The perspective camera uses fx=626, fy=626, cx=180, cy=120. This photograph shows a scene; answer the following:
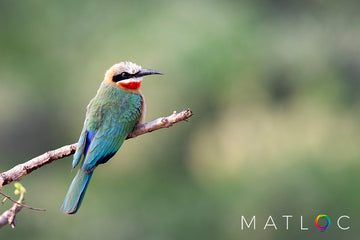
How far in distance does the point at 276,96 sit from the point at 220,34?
1.14 m

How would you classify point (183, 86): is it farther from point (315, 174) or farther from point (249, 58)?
point (315, 174)

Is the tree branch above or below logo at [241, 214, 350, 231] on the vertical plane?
above

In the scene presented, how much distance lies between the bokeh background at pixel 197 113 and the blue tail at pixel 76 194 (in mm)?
4475

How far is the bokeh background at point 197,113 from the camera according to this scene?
753cm

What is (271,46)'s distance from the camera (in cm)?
885

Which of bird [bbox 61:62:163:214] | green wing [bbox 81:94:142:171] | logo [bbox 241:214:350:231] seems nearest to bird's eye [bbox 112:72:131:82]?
bird [bbox 61:62:163:214]

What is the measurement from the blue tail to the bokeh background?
4475 mm

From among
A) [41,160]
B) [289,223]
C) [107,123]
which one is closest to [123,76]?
[107,123]

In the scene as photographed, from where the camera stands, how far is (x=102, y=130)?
9.64 ft

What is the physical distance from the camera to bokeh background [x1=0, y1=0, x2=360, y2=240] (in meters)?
7.53

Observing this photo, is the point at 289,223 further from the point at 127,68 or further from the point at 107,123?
the point at 107,123

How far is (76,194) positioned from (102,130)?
1.28 feet

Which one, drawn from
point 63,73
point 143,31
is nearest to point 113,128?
point 143,31

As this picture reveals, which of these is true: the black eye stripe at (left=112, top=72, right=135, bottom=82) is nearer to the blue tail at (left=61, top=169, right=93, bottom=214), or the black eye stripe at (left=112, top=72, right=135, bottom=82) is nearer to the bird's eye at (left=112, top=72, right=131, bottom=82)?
the bird's eye at (left=112, top=72, right=131, bottom=82)
